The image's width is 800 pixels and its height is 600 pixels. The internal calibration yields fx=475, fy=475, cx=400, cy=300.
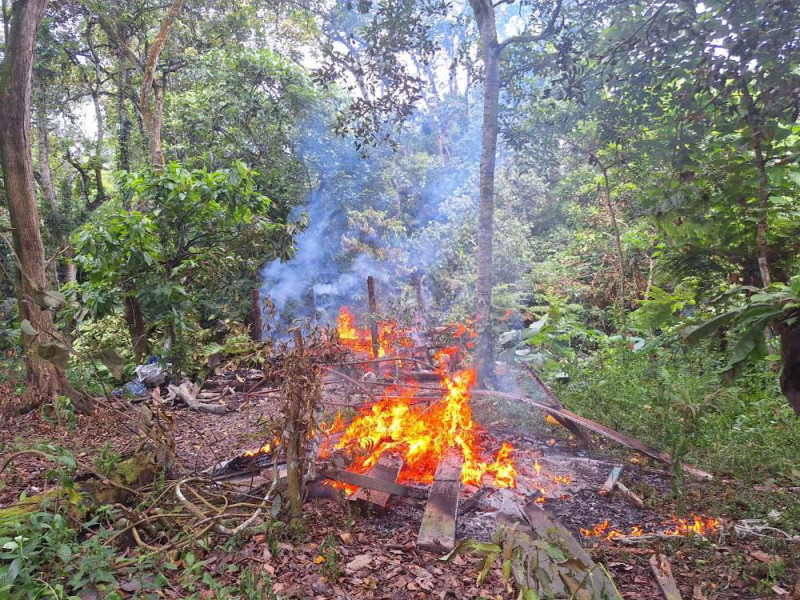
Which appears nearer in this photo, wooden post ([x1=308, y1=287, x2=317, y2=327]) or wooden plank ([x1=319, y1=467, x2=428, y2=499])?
wooden plank ([x1=319, y1=467, x2=428, y2=499])

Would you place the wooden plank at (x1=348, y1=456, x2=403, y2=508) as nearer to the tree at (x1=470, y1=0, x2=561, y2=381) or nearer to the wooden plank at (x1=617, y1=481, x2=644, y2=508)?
the wooden plank at (x1=617, y1=481, x2=644, y2=508)

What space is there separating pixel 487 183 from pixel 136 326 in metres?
6.54

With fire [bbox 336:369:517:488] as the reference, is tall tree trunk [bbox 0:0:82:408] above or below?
above

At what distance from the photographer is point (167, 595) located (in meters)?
2.85

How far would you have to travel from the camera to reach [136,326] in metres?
8.44

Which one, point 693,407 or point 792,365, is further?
point 693,407

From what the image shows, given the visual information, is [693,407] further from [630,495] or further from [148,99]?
[148,99]

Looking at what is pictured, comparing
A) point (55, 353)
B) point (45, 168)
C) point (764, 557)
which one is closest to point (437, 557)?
point (764, 557)

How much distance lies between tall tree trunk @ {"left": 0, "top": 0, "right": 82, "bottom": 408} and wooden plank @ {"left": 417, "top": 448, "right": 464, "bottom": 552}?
17.3 feet

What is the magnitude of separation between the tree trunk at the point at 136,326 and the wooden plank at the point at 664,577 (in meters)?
7.93

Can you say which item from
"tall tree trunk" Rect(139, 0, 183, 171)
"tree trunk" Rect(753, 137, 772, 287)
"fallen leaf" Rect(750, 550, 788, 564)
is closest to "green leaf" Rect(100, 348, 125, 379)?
"fallen leaf" Rect(750, 550, 788, 564)

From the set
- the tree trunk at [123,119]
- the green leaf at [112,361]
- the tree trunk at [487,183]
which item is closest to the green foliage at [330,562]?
the green leaf at [112,361]

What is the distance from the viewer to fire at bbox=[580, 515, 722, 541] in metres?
3.71

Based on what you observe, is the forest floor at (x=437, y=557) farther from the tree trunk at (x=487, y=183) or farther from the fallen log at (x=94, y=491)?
the tree trunk at (x=487, y=183)
